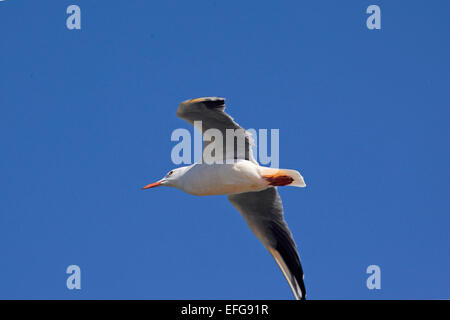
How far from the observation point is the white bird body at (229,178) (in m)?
9.46

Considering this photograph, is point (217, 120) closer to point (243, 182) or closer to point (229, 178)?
point (229, 178)

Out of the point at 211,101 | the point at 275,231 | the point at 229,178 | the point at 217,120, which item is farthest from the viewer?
the point at 275,231

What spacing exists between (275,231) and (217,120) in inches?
77.1

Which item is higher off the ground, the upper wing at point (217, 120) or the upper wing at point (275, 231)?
the upper wing at point (217, 120)

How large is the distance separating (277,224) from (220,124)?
1.80m

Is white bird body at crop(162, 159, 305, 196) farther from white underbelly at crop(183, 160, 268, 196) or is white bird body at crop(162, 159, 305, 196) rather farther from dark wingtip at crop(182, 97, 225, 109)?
dark wingtip at crop(182, 97, 225, 109)

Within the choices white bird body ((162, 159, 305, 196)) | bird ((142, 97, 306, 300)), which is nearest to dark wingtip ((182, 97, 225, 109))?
bird ((142, 97, 306, 300))

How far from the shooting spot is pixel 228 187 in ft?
31.2

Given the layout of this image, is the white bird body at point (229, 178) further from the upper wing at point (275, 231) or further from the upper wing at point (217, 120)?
the upper wing at point (275, 231)

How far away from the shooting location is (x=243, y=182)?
9.48 meters

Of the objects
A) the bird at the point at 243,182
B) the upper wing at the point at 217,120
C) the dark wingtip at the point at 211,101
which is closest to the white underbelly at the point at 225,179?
the bird at the point at 243,182

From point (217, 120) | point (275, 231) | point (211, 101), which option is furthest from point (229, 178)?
point (275, 231)

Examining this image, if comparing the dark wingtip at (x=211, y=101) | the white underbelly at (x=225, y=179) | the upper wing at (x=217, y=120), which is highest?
the dark wingtip at (x=211, y=101)
